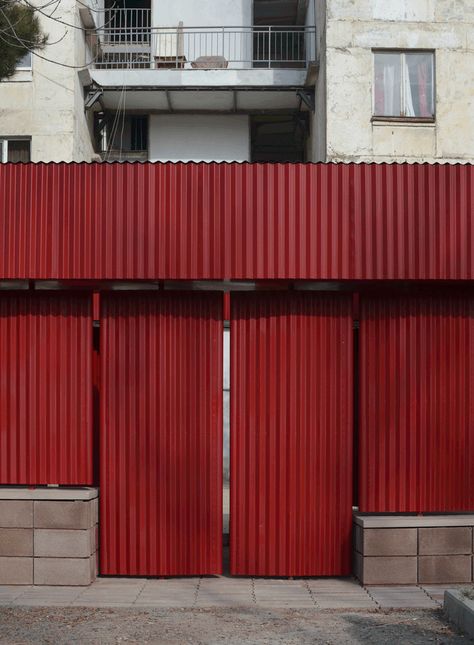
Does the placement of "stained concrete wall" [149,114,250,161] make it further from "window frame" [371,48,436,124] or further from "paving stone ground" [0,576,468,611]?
"paving stone ground" [0,576,468,611]

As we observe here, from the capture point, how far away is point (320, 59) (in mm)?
20656

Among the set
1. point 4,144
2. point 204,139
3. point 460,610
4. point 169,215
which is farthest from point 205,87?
point 460,610

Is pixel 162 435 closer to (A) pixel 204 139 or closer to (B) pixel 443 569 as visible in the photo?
(B) pixel 443 569

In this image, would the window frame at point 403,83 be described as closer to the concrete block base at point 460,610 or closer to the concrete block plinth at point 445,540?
the concrete block plinth at point 445,540

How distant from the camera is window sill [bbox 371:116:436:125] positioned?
19.7m

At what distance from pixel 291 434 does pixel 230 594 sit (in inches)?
69.1

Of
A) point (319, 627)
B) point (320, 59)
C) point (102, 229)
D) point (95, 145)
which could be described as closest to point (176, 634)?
point (319, 627)

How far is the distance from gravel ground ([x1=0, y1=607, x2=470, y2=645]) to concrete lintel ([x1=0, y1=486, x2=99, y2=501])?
1.24 meters

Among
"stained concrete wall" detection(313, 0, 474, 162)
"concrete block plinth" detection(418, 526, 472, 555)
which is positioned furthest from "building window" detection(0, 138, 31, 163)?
"concrete block plinth" detection(418, 526, 472, 555)

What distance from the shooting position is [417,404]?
377 inches

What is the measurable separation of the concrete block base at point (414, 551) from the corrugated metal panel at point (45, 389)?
118 inches

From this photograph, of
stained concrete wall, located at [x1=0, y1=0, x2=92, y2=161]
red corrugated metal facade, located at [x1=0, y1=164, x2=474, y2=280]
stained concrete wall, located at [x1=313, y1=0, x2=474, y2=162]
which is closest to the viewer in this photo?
red corrugated metal facade, located at [x1=0, y1=164, x2=474, y2=280]

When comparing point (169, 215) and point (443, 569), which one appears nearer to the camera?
point (443, 569)

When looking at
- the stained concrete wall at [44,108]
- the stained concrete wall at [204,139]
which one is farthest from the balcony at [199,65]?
the stained concrete wall at [44,108]
